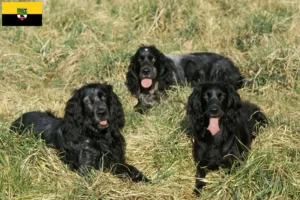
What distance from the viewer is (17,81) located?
914cm

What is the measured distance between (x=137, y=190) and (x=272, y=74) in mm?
3951

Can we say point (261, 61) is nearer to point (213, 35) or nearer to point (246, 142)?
point (213, 35)

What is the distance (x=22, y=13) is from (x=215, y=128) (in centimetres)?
717

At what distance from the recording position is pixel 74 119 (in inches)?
245

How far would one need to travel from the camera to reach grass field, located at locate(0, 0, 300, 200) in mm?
5457

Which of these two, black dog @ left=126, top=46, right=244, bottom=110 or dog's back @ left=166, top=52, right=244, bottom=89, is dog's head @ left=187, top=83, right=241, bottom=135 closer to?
black dog @ left=126, top=46, right=244, bottom=110

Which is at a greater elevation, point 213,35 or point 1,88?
point 213,35

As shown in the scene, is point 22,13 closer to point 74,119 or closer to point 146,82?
point 146,82

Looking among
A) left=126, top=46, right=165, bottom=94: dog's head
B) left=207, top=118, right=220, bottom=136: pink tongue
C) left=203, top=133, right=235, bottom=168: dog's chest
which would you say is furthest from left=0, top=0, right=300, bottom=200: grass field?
left=207, top=118, right=220, bottom=136: pink tongue

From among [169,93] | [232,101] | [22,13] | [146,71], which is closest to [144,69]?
[146,71]

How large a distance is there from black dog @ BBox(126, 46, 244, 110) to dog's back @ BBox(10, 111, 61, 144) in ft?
5.81

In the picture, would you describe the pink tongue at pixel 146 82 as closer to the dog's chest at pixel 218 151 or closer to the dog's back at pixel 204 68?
the dog's back at pixel 204 68

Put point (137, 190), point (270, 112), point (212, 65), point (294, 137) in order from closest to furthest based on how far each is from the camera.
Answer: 1. point (137, 190)
2. point (294, 137)
3. point (270, 112)
4. point (212, 65)

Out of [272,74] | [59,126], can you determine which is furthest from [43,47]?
[272,74]
